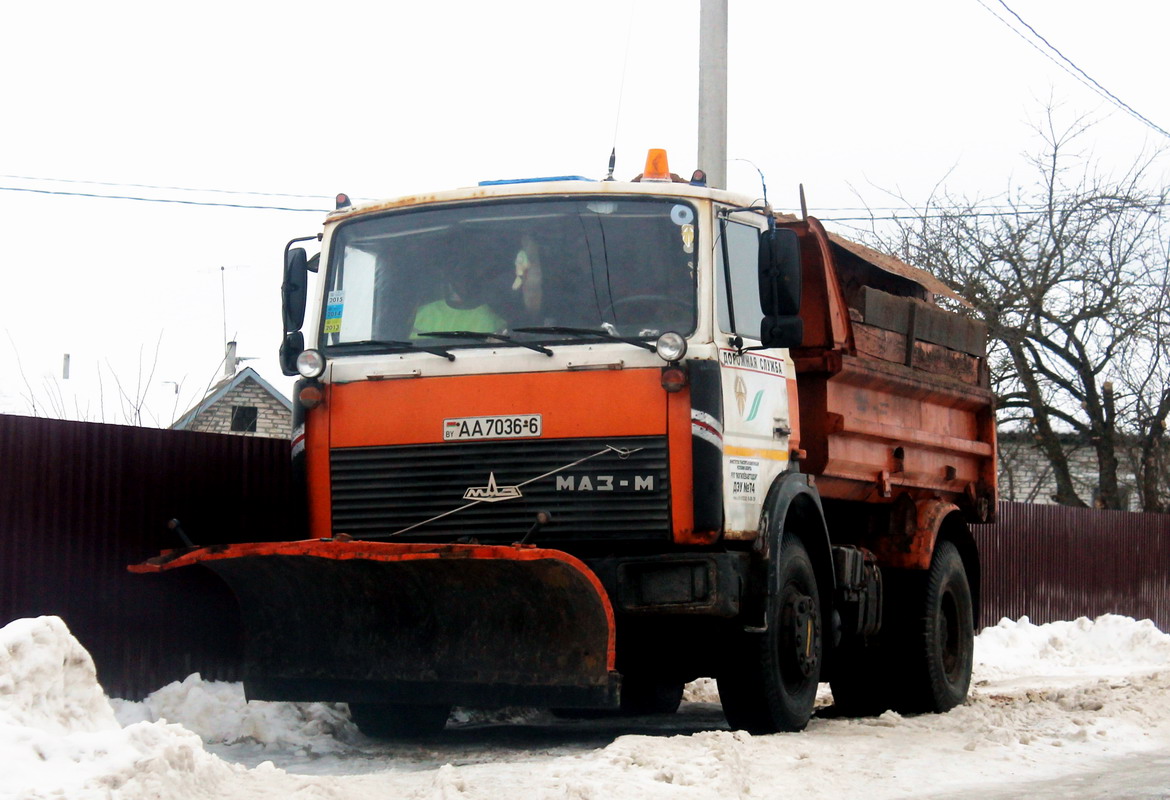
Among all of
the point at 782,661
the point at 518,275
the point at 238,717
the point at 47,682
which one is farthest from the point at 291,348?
the point at 782,661

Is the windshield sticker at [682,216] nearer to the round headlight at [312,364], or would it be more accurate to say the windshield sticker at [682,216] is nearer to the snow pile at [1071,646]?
the round headlight at [312,364]

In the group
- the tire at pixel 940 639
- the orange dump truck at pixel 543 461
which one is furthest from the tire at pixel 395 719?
the tire at pixel 940 639

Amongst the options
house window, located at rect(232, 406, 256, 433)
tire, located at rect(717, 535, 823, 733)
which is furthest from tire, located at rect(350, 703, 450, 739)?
house window, located at rect(232, 406, 256, 433)

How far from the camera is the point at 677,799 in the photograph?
237 inches

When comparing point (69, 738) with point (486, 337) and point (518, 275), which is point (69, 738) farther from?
point (518, 275)

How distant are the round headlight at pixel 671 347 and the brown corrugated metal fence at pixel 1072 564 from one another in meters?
12.1

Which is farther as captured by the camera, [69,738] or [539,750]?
[539,750]

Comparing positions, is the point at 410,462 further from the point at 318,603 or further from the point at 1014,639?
the point at 1014,639

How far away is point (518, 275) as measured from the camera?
7621 millimetres

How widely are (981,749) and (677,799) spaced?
2683 millimetres

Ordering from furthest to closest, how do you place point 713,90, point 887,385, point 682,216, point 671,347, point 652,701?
1. point 713,90
2. point 652,701
3. point 887,385
4. point 682,216
5. point 671,347

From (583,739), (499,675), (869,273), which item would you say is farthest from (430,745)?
(869,273)

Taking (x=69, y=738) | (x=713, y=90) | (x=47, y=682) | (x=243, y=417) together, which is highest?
(x=713, y=90)

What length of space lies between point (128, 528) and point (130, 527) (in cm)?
1
